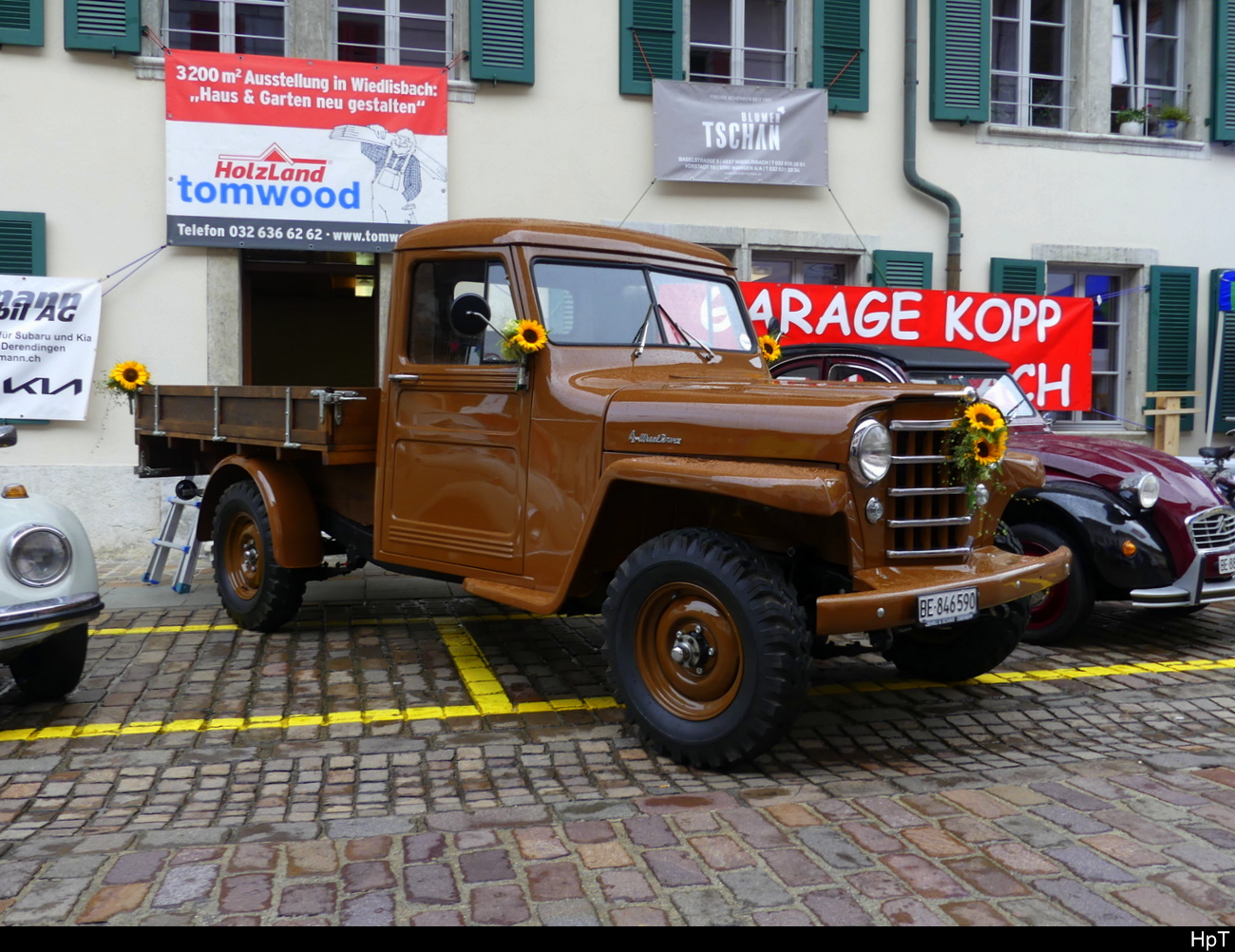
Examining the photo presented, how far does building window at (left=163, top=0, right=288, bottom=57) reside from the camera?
31.4 ft

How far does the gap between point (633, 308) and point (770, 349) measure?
38.2 inches

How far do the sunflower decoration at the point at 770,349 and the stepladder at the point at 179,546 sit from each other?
382 centimetres

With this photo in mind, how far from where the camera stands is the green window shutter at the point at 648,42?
10211 millimetres

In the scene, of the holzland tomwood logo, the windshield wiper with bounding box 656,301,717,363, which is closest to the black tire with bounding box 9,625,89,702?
the windshield wiper with bounding box 656,301,717,363

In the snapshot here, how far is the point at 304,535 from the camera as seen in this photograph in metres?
6.05

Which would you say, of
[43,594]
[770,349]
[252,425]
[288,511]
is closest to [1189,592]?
[770,349]

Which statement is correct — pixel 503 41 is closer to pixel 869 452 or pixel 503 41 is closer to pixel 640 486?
pixel 640 486

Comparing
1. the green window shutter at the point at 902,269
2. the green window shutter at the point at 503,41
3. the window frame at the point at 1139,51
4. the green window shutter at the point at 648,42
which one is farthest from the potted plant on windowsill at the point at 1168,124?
the green window shutter at the point at 503,41

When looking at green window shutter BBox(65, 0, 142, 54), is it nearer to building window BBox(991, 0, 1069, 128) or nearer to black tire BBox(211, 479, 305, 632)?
black tire BBox(211, 479, 305, 632)

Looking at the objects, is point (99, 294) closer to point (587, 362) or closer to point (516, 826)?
point (587, 362)

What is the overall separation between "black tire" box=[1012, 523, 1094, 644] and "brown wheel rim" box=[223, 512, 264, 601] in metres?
4.25
